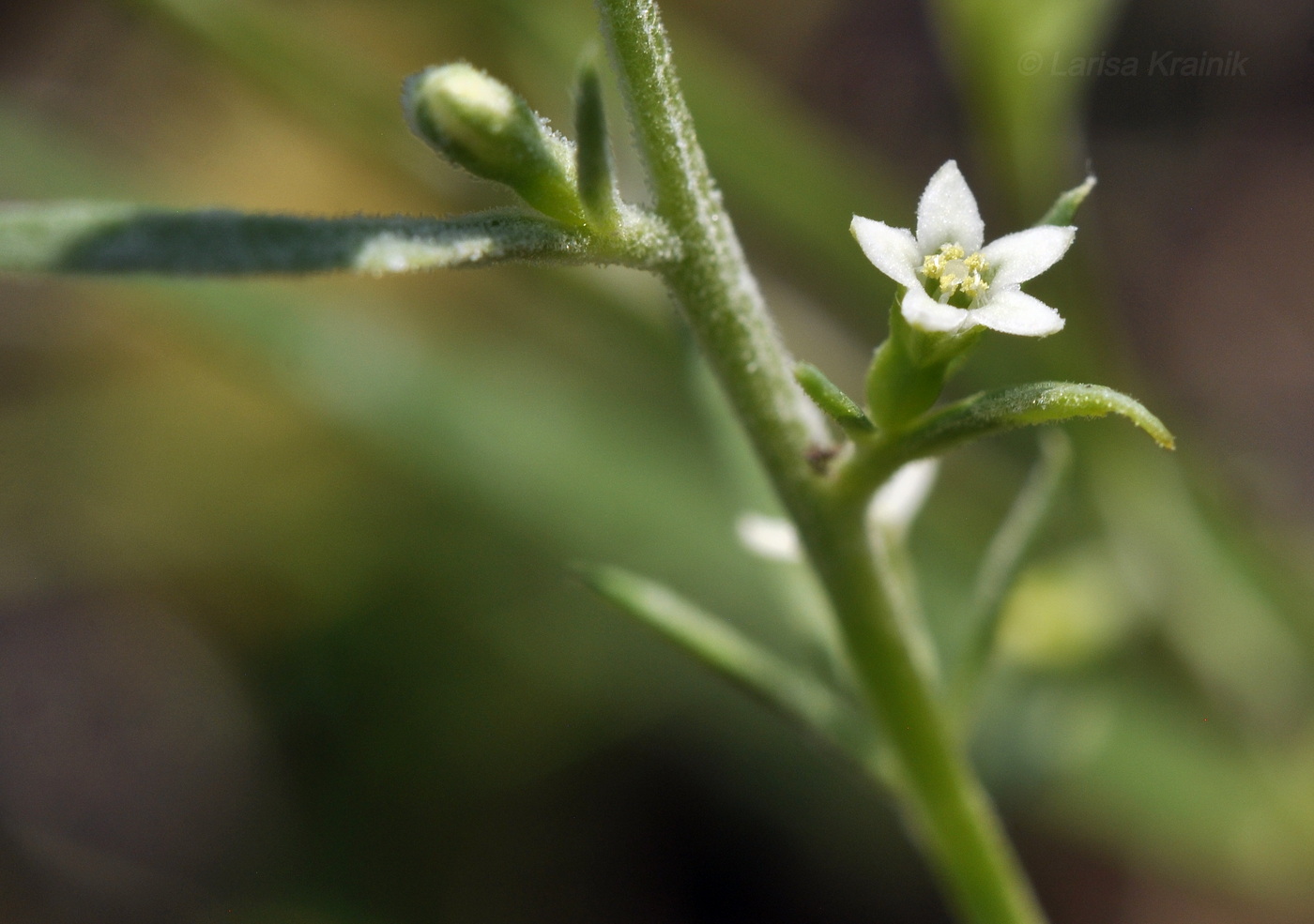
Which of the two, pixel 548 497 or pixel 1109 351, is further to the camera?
pixel 548 497

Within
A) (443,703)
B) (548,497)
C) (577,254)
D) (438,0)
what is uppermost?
(438,0)

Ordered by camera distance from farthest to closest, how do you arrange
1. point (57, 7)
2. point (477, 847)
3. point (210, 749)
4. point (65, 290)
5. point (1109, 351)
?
point (57, 7), point (65, 290), point (210, 749), point (477, 847), point (1109, 351)

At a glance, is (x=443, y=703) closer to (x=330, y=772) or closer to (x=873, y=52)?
(x=330, y=772)

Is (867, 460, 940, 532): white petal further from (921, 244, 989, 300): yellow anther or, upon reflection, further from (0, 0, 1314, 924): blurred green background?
(0, 0, 1314, 924): blurred green background

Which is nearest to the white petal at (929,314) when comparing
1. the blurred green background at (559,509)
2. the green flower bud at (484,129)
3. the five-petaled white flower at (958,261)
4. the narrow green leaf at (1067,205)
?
the five-petaled white flower at (958,261)

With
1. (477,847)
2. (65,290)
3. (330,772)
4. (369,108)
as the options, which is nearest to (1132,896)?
(477,847)

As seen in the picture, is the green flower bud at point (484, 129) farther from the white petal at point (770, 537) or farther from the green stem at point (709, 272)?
the white petal at point (770, 537)
